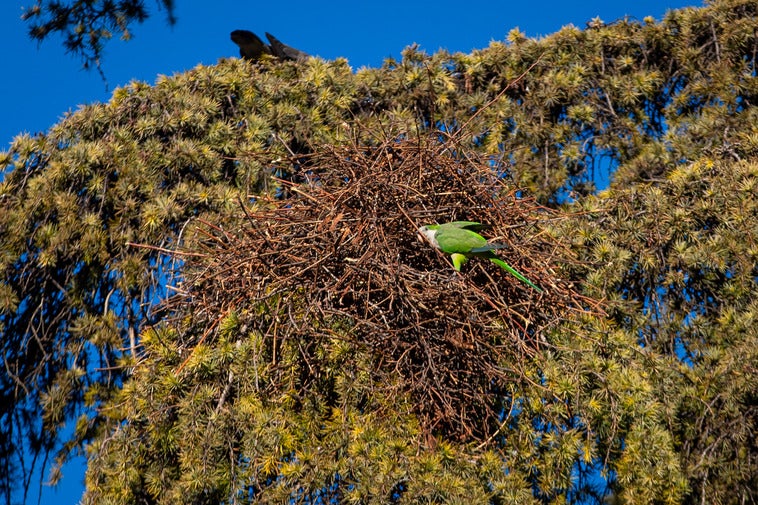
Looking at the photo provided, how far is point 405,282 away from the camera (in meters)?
3.58

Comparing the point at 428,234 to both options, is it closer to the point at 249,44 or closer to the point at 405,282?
the point at 405,282

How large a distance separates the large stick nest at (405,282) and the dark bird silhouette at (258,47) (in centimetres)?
221

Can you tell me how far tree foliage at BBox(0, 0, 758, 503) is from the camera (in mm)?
3576

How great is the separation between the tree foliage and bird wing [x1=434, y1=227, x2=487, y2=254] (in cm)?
14

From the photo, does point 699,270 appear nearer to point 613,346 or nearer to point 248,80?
point 613,346

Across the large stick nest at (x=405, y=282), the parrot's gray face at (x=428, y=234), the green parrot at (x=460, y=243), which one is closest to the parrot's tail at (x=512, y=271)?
the green parrot at (x=460, y=243)

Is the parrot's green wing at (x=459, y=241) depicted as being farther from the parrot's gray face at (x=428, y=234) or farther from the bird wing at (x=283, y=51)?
the bird wing at (x=283, y=51)

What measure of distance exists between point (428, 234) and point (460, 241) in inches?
6.6

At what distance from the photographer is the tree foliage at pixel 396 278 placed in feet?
11.7

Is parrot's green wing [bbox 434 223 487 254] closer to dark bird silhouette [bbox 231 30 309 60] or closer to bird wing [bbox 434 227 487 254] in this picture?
bird wing [bbox 434 227 487 254]

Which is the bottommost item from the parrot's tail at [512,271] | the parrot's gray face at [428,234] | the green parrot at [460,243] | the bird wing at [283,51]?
the parrot's tail at [512,271]

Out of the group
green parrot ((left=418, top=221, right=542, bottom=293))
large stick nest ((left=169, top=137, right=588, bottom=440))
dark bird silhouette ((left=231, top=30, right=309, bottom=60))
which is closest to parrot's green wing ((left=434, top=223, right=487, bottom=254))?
green parrot ((left=418, top=221, right=542, bottom=293))

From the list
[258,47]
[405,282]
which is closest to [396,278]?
[405,282]

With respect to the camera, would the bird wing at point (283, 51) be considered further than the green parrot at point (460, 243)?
Yes
